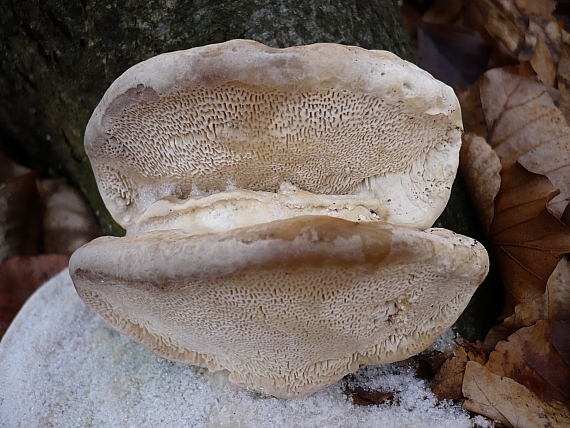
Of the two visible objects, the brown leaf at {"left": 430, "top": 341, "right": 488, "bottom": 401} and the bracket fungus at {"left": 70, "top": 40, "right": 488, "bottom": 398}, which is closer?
the bracket fungus at {"left": 70, "top": 40, "right": 488, "bottom": 398}

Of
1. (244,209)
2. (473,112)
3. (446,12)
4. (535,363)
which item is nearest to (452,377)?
(535,363)

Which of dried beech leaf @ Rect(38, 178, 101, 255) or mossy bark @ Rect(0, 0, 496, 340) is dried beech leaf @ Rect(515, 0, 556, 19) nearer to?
mossy bark @ Rect(0, 0, 496, 340)

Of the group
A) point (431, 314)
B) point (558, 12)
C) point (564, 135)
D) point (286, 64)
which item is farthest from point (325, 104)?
point (558, 12)

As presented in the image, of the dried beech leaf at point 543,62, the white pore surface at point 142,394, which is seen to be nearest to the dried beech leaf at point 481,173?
the white pore surface at point 142,394

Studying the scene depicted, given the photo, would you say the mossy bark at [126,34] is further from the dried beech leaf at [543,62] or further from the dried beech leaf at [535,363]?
the dried beech leaf at [543,62]

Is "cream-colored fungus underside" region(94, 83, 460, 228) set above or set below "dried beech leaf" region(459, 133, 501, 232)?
above

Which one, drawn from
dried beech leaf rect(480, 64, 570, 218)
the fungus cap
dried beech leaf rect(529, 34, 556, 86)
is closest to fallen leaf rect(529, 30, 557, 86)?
dried beech leaf rect(529, 34, 556, 86)

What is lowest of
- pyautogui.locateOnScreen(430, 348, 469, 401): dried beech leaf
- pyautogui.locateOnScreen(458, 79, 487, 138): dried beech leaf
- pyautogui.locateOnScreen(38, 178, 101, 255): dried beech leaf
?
pyautogui.locateOnScreen(38, 178, 101, 255): dried beech leaf

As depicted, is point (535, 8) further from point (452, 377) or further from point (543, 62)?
point (452, 377)
